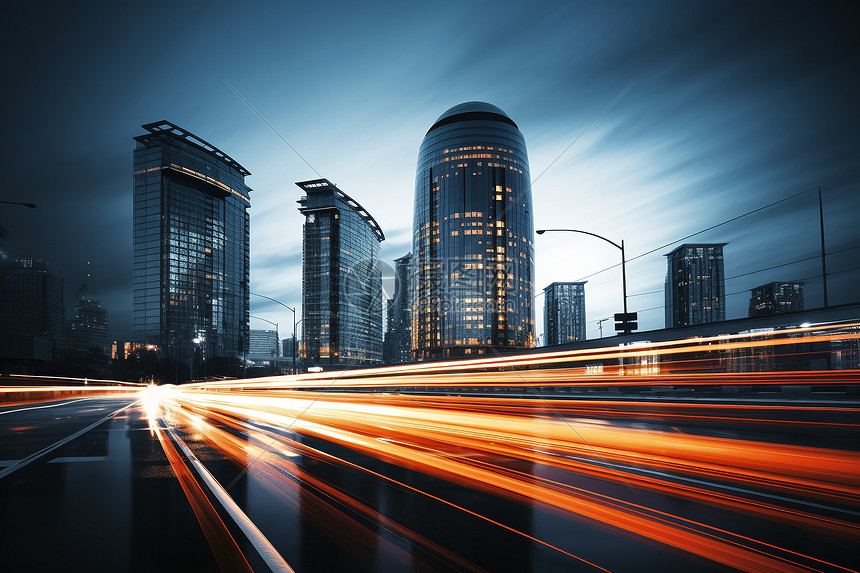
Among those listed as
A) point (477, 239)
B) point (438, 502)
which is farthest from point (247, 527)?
point (477, 239)

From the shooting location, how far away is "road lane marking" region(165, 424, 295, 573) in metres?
4.48

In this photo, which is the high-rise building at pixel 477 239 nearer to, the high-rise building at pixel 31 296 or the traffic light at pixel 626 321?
the high-rise building at pixel 31 296

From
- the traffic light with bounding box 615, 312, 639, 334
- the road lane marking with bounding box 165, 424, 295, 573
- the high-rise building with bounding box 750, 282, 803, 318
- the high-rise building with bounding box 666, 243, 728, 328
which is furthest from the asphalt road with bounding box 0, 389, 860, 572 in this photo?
the high-rise building with bounding box 666, 243, 728, 328

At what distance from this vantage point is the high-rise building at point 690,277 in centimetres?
9044

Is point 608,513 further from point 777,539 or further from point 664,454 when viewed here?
point 664,454

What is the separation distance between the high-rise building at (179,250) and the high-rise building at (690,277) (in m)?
113

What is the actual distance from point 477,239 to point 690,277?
7751 cm

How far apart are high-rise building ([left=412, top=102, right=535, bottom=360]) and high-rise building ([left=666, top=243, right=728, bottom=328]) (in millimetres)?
69495

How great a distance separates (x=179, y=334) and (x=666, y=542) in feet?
561

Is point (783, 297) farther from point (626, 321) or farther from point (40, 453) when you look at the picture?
point (40, 453)

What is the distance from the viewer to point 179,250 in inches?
6294

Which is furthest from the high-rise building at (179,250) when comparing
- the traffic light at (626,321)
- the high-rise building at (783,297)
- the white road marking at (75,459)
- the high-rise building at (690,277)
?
the white road marking at (75,459)

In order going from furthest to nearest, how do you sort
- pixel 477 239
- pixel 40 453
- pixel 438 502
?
pixel 477 239 → pixel 40 453 → pixel 438 502

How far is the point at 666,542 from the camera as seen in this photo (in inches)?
201
